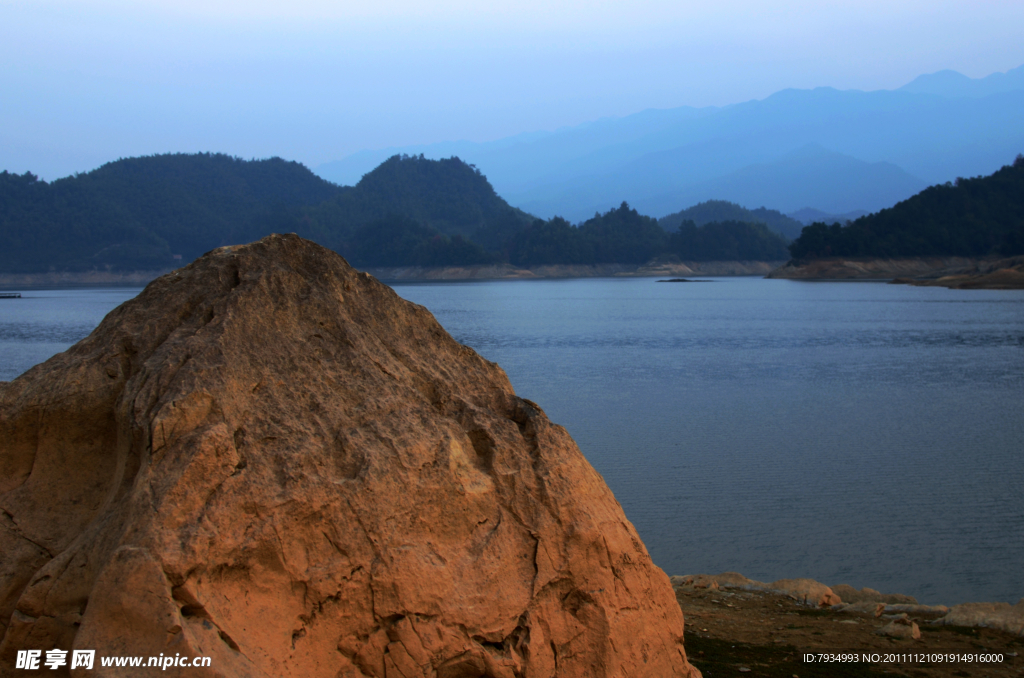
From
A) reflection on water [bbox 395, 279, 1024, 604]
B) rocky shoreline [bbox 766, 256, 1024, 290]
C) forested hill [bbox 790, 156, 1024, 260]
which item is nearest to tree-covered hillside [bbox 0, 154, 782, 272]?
rocky shoreline [bbox 766, 256, 1024, 290]

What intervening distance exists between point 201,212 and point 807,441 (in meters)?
165

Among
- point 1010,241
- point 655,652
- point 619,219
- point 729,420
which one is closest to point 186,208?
point 619,219

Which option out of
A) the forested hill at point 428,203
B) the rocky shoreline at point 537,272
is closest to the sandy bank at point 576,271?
the rocky shoreline at point 537,272

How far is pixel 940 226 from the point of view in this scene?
9375cm

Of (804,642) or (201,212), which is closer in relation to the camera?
(804,642)

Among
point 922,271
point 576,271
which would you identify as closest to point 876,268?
point 922,271

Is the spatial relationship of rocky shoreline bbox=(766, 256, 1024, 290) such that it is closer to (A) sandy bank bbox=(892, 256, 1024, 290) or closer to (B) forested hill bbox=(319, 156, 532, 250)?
(A) sandy bank bbox=(892, 256, 1024, 290)

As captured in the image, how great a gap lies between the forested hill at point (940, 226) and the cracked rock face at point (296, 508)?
96.5 metres

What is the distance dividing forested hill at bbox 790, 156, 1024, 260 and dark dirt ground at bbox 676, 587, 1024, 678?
93047 millimetres

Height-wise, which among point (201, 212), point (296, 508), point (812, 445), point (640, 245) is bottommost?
point (812, 445)

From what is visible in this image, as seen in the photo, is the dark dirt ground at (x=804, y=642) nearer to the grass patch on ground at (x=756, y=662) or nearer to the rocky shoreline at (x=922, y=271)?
the grass patch on ground at (x=756, y=662)

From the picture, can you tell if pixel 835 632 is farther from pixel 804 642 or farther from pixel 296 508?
pixel 296 508

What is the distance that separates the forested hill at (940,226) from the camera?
90.9 m

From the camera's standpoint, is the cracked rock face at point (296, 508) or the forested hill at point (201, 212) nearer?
the cracked rock face at point (296, 508)
